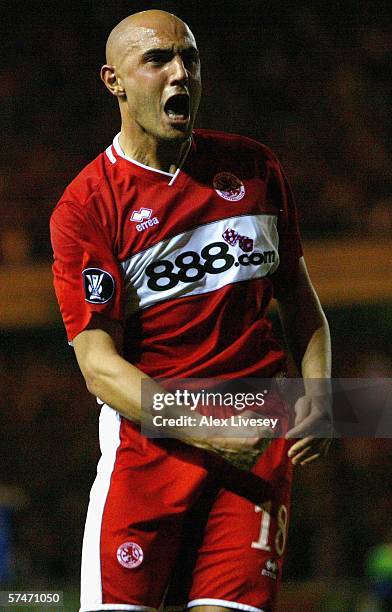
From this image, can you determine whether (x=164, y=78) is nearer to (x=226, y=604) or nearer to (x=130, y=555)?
(x=130, y=555)

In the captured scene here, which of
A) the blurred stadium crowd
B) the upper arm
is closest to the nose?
the upper arm

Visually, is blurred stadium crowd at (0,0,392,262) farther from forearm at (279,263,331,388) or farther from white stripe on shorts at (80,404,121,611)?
white stripe on shorts at (80,404,121,611)

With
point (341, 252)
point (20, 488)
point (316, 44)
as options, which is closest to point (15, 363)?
point (20, 488)

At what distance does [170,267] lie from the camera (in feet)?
7.87

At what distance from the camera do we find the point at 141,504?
2.31 meters

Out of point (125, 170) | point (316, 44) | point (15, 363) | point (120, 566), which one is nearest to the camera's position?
point (120, 566)

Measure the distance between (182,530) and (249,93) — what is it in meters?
4.73

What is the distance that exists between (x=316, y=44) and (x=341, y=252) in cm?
182

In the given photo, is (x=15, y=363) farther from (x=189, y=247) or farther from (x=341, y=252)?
(x=189, y=247)

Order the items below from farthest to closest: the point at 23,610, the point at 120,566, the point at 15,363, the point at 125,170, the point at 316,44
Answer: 1. the point at 316,44
2. the point at 15,363
3. the point at 23,610
4. the point at 125,170
5. the point at 120,566

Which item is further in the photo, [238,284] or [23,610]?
[23,610]

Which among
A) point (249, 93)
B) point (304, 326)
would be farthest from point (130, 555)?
point (249, 93)

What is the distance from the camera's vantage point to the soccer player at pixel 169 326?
229 cm

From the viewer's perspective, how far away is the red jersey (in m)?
2.36
